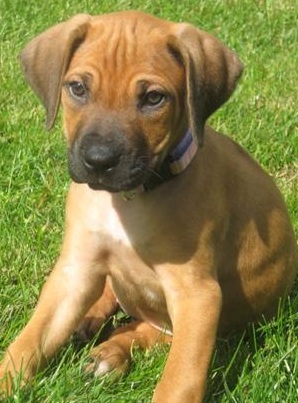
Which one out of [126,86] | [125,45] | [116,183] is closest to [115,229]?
[116,183]

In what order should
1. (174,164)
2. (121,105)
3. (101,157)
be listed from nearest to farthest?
(101,157), (121,105), (174,164)

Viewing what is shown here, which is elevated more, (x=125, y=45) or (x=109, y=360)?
(x=125, y=45)

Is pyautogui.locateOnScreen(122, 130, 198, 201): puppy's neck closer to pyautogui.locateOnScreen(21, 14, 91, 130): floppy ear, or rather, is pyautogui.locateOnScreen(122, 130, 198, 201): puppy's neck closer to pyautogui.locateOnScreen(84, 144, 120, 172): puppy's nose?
pyautogui.locateOnScreen(84, 144, 120, 172): puppy's nose

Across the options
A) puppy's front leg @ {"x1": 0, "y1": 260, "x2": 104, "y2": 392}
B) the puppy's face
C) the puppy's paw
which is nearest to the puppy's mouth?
the puppy's face

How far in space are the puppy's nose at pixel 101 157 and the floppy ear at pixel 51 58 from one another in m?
0.50

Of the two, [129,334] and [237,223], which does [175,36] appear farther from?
[129,334]

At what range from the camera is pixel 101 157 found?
4473 millimetres

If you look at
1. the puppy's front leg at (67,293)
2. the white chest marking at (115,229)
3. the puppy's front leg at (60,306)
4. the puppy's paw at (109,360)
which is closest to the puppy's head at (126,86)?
the white chest marking at (115,229)

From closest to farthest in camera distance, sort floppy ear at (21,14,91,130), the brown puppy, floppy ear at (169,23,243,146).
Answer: the brown puppy
floppy ear at (169,23,243,146)
floppy ear at (21,14,91,130)

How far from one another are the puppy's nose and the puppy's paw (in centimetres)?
107

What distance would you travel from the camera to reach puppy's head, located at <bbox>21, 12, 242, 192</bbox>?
454 cm

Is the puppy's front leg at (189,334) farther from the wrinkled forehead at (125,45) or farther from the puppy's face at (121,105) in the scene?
the wrinkled forehead at (125,45)

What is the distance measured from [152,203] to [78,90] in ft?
2.06

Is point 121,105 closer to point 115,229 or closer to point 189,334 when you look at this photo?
point 115,229
